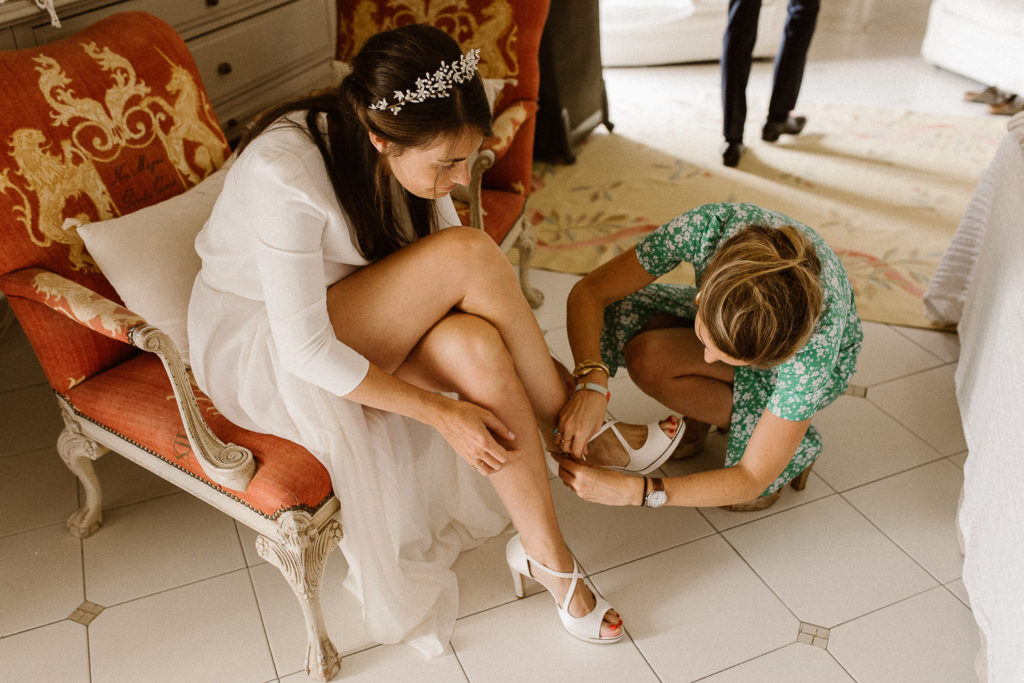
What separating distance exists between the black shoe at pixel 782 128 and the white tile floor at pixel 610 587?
5.70 ft

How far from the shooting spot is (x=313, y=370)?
1.21 metres

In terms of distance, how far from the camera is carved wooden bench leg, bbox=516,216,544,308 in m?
2.21

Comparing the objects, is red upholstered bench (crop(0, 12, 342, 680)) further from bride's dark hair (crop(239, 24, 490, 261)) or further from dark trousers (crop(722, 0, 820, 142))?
dark trousers (crop(722, 0, 820, 142))

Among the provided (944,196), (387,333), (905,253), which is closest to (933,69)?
(944,196)

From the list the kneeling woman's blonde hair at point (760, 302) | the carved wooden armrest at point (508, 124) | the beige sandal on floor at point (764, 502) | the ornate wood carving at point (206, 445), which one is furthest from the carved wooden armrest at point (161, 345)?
the beige sandal on floor at point (764, 502)

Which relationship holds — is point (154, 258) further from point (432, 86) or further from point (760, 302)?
point (760, 302)

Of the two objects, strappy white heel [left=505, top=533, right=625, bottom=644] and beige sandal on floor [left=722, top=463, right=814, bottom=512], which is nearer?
strappy white heel [left=505, top=533, right=625, bottom=644]

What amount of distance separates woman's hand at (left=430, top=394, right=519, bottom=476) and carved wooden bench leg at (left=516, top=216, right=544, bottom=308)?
2.90 feet

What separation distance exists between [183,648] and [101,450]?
1.32 ft

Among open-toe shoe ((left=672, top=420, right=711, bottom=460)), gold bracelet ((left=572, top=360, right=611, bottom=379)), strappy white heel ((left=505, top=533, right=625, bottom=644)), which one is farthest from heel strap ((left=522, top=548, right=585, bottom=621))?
open-toe shoe ((left=672, top=420, right=711, bottom=460))

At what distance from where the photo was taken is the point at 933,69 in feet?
13.8

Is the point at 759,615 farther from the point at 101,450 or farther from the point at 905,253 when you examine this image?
the point at 905,253

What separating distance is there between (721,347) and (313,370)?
62 centimetres

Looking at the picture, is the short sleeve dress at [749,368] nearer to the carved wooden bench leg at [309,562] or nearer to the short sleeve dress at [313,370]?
the short sleeve dress at [313,370]
